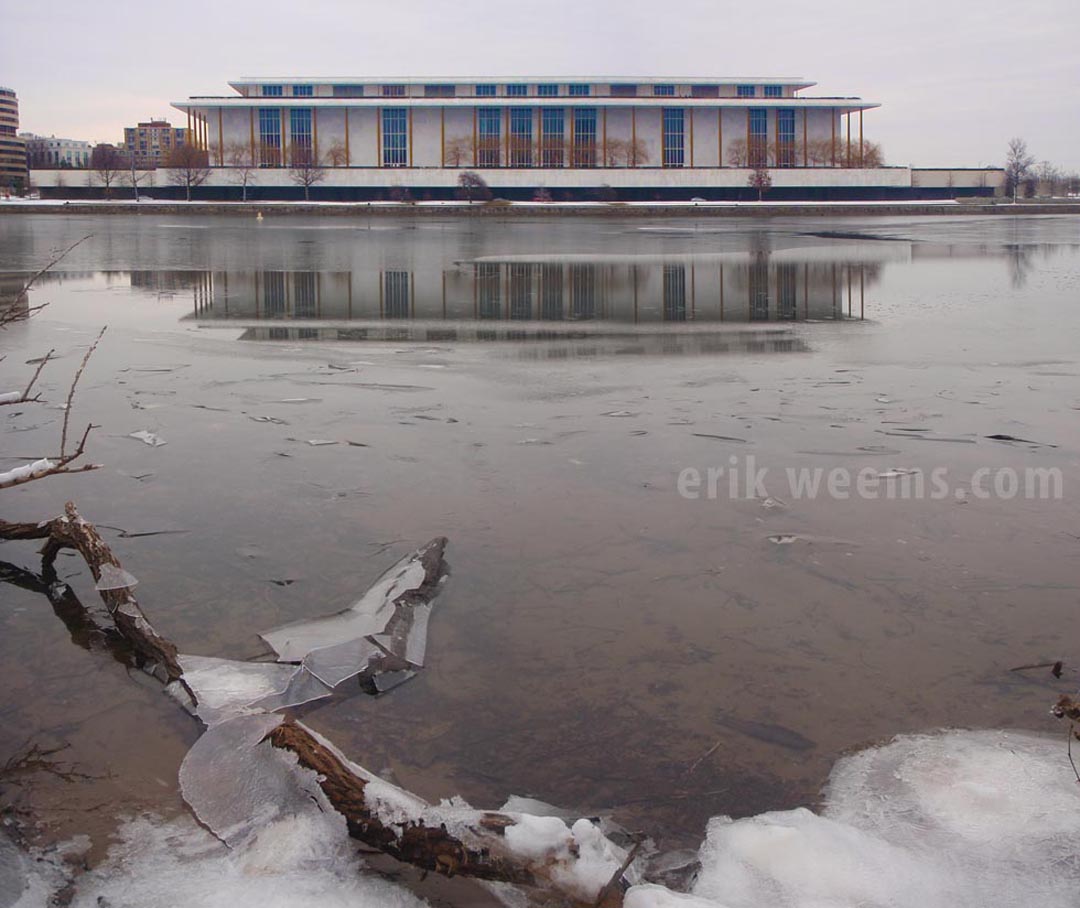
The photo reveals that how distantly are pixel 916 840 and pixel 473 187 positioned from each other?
8087 cm

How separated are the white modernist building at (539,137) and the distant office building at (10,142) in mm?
52516

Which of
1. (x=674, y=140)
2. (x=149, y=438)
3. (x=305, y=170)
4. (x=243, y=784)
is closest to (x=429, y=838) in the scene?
(x=243, y=784)

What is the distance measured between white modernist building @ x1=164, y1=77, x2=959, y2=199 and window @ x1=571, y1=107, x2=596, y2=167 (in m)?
0.08

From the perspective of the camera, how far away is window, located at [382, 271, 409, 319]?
1224cm

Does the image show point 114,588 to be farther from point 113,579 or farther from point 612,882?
point 612,882

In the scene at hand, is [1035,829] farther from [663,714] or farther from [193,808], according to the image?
[193,808]

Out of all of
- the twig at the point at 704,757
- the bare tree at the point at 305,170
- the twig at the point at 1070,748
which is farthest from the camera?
the bare tree at the point at 305,170

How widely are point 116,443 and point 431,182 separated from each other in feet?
265

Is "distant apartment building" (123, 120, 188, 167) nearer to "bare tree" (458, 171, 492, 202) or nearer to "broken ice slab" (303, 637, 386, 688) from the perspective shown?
"bare tree" (458, 171, 492, 202)

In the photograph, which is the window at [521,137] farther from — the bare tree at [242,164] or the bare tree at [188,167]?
the bare tree at [188,167]

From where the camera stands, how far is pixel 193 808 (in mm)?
2629

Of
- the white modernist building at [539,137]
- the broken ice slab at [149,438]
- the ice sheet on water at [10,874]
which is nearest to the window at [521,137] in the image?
the white modernist building at [539,137]

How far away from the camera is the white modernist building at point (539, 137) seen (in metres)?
84.0

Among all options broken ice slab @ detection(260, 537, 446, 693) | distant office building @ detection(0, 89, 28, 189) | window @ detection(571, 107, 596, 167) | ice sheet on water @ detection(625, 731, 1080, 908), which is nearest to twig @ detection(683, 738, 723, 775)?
ice sheet on water @ detection(625, 731, 1080, 908)
